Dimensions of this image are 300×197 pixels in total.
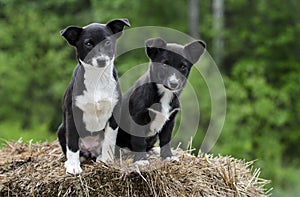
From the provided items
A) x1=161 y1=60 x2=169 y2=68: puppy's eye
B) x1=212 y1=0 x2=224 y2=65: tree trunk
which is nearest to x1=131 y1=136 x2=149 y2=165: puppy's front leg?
x1=161 y1=60 x2=169 y2=68: puppy's eye

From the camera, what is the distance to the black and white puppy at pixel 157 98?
352cm

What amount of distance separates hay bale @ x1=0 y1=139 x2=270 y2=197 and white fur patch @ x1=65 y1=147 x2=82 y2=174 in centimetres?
4

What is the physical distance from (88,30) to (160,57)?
52cm

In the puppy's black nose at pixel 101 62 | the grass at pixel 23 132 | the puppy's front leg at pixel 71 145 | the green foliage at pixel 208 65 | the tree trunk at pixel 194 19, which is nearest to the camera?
the puppy's black nose at pixel 101 62

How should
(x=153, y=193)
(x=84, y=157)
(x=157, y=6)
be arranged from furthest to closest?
(x=157, y=6), (x=84, y=157), (x=153, y=193)

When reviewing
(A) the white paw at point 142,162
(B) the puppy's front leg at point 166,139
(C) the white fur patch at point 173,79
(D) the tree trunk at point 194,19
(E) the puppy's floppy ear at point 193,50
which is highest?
(D) the tree trunk at point 194,19

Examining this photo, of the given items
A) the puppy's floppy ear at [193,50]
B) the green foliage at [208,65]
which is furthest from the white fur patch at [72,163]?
the green foliage at [208,65]

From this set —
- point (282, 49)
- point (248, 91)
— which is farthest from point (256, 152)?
point (282, 49)

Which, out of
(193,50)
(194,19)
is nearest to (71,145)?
(193,50)

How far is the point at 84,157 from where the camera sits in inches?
147

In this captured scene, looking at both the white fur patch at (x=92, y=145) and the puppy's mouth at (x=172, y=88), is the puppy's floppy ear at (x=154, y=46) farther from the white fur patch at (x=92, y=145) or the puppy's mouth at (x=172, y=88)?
the white fur patch at (x=92, y=145)

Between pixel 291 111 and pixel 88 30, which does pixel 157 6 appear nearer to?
pixel 291 111

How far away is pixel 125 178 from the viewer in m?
3.28

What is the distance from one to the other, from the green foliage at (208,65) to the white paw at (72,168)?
5394 mm
